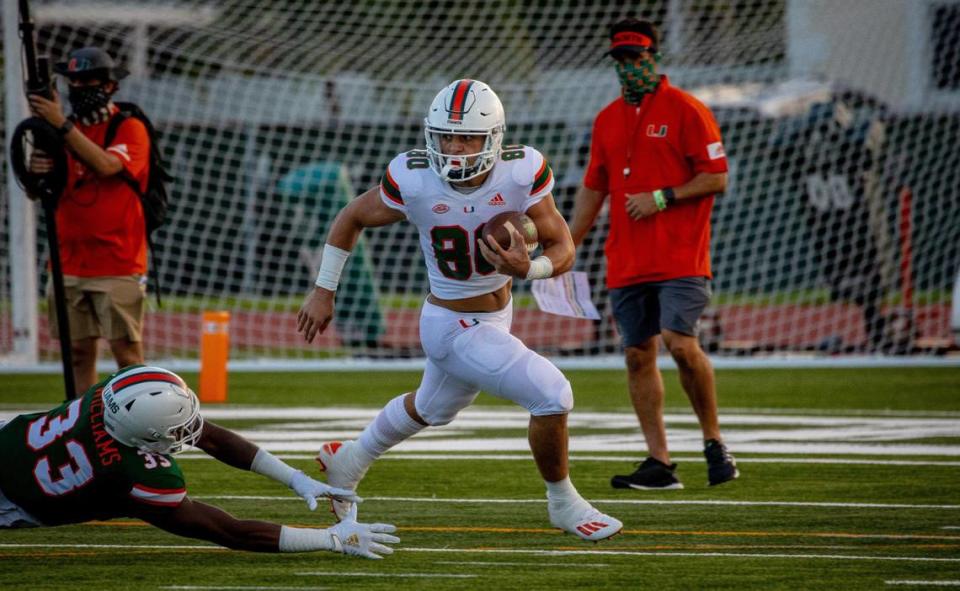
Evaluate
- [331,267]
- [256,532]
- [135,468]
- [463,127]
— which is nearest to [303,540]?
[256,532]

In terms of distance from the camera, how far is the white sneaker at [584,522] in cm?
618

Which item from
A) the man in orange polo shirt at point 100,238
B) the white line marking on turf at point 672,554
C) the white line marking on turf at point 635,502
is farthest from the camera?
the man in orange polo shirt at point 100,238

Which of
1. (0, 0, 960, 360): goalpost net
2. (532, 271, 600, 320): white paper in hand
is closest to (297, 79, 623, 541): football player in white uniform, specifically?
(532, 271, 600, 320): white paper in hand

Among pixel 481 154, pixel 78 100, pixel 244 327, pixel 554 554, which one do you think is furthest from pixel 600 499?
pixel 244 327

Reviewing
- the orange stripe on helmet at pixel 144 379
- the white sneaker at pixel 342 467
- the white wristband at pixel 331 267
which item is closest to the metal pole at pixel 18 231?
the white sneaker at pixel 342 467

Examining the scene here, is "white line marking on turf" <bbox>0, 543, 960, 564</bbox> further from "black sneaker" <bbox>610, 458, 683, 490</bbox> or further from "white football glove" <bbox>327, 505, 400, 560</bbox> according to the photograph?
"black sneaker" <bbox>610, 458, 683, 490</bbox>

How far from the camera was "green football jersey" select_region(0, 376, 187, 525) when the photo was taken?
5.50m

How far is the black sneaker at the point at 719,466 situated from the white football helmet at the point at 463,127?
7.55ft

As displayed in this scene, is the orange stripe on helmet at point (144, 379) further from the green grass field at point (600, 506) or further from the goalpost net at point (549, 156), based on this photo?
the goalpost net at point (549, 156)

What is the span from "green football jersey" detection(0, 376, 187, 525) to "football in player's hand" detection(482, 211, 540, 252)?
1.45 meters

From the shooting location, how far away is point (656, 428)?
26.4 ft

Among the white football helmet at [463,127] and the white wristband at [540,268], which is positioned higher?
the white football helmet at [463,127]

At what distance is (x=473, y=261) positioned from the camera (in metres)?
6.43

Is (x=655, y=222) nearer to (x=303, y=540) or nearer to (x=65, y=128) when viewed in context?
(x=65, y=128)
